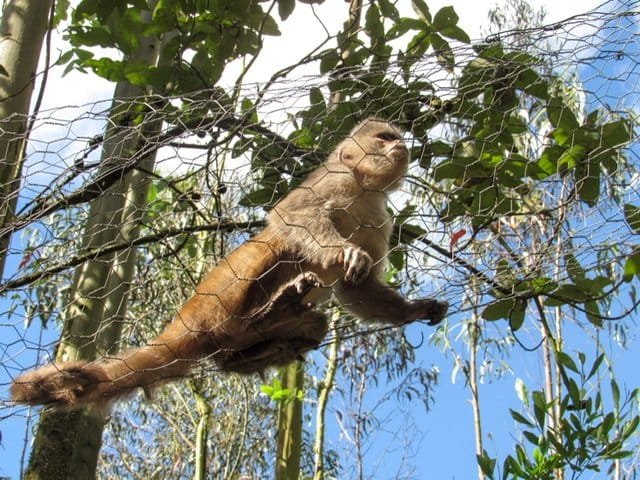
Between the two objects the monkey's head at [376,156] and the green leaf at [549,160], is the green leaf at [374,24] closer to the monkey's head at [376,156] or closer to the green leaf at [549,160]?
the monkey's head at [376,156]

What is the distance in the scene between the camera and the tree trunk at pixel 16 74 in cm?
351

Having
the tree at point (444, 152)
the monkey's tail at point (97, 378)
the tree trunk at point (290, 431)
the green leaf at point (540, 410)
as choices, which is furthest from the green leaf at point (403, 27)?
the tree trunk at point (290, 431)

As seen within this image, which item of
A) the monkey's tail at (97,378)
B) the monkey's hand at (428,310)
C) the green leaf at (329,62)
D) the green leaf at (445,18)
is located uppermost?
the green leaf at (445,18)

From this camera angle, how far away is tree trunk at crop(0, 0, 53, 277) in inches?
138

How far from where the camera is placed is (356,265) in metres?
3.55

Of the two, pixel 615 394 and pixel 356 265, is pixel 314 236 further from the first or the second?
pixel 615 394

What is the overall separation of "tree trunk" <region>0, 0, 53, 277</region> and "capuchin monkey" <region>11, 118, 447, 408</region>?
840 mm

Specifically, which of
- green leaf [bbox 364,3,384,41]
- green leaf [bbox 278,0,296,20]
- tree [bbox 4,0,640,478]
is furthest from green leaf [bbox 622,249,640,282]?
green leaf [bbox 278,0,296,20]

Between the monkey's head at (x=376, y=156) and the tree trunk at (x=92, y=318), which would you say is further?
the monkey's head at (x=376, y=156)

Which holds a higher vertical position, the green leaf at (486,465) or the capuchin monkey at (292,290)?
the capuchin monkey at (292,290)

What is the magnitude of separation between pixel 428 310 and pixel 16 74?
225cm

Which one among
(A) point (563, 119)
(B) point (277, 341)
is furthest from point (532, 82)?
(B) point (277, 341)

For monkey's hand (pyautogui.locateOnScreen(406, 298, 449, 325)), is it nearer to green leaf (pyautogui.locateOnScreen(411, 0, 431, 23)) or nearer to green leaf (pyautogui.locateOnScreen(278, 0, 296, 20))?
green leaf (pyautogui.locateOnScreen(411, 0, 431, 23))

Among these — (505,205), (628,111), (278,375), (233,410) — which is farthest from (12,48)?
(233,410)
